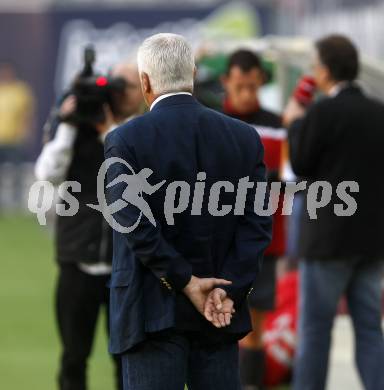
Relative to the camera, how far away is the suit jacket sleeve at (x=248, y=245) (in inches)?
174

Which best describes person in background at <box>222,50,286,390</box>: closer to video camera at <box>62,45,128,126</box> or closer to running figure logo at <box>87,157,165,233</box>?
video camera at <box>62,45,128,126</box>

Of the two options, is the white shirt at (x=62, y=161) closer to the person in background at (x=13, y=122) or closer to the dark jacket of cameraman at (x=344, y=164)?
the dark jacket of cameraman at (x=344, y=164)

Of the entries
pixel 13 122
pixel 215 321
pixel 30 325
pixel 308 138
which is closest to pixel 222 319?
pixel 215 321

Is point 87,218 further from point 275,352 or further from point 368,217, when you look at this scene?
point 275,352

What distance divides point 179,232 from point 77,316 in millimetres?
1899

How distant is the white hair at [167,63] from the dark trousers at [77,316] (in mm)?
1925

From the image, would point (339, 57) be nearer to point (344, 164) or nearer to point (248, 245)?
point (344, 164)

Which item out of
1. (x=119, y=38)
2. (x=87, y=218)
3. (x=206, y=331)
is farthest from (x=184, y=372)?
(x=119, y=38)

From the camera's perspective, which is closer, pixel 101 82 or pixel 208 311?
pixel 208 311

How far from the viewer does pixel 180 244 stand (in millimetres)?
4402

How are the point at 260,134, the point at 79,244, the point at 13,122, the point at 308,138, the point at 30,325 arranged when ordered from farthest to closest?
the point at 13,122
the point at 30,325
the point at 260,134
the point at 79,244
the point at 308,138

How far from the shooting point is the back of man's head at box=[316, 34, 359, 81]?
618 cm

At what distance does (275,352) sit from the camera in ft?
24.8

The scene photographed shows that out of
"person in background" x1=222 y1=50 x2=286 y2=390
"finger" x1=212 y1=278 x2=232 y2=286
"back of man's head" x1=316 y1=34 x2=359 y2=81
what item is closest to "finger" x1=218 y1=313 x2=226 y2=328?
"finger" x1=212 y1=278 x2=232 y2=286
